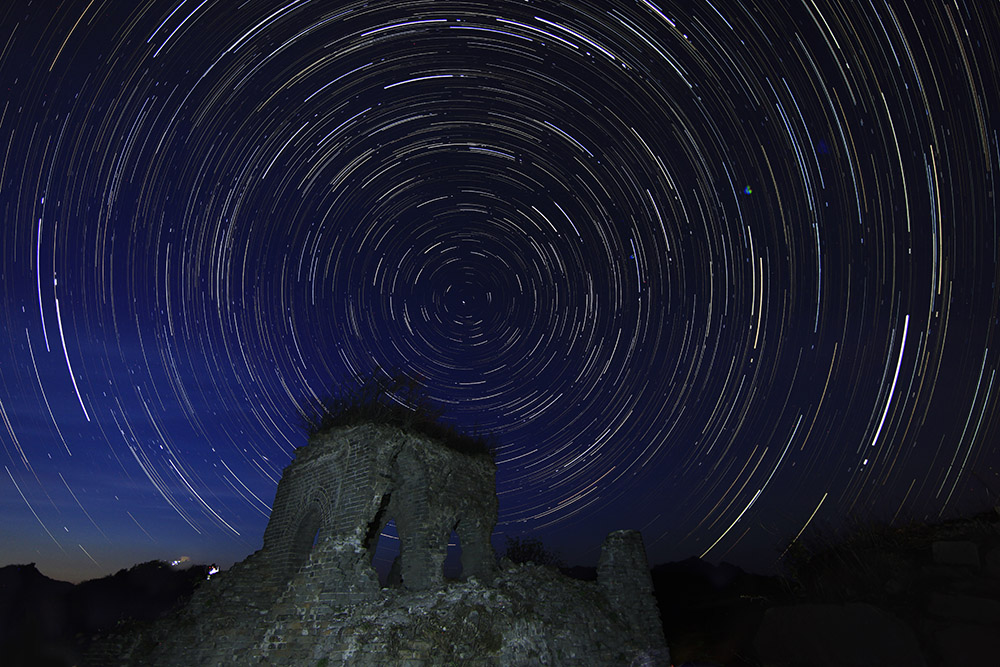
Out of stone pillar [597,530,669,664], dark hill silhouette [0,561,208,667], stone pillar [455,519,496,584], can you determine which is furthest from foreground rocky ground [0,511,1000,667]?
dark hill silhouette [0,561,208,667]

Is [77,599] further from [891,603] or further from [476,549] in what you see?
[891,603]

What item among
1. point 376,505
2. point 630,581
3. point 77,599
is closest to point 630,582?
point 630,581

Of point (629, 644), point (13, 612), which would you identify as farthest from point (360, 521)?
point (13, 612)

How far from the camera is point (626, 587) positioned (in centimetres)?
1250

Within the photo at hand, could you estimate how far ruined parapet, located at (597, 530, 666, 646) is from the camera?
12.2 meters

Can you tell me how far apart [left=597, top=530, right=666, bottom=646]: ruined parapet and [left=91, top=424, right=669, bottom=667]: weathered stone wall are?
25 millimetres

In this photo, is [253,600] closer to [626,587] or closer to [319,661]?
[319,661]

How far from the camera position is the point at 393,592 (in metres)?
10.2

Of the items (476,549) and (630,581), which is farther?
(476,549)

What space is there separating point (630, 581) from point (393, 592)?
553cm

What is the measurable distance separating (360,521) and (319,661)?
2394 mm

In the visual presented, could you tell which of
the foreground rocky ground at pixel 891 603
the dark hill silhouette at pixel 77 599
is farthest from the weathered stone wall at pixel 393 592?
the dark hill silhouette at pixel 77 599

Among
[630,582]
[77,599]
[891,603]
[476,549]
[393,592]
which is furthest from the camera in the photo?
[77,599]

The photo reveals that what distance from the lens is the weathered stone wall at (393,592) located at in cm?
961
